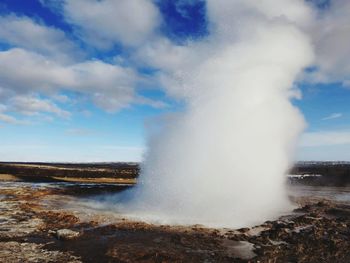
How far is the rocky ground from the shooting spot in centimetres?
1176

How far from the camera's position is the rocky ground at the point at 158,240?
11758 mm

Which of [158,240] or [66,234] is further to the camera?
[66,234]

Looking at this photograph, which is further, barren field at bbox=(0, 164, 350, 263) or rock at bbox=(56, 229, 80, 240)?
rock at bbox=(56, 229, 80, 240)

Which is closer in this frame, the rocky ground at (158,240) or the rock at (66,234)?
the rocky ground at (158,240)

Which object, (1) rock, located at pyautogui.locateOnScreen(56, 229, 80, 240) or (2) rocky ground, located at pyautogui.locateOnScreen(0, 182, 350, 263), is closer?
(2) rocky ground, located at pyautogui.locateOnScreen(0, 182, 350, 263)

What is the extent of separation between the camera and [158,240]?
46.2ft

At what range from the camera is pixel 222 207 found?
2150 cm

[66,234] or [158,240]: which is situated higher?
[66,234]

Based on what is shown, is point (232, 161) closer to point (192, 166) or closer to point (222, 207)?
point (192, 166)

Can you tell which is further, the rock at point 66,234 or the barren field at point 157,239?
the rock at point 66,234

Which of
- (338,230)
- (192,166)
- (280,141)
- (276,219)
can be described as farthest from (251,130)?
(338,230)

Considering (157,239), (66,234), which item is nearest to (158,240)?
(157,239)

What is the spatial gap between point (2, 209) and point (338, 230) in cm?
1793

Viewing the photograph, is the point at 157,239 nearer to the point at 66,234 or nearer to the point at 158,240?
the point at 158,240
